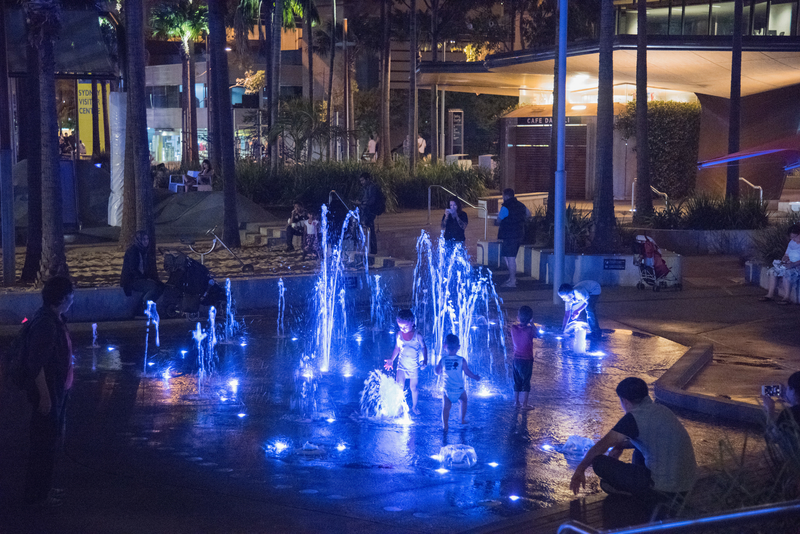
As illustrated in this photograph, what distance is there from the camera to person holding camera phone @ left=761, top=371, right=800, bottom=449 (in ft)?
16.7

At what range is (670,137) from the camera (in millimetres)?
30734

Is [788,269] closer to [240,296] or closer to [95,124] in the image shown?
[240,296]

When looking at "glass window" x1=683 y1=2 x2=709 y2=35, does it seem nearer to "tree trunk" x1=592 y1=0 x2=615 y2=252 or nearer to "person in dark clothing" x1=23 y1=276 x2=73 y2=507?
"tree trunk" x1=592 y1=0 x2=615 y2=252

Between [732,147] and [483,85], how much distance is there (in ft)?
49.3

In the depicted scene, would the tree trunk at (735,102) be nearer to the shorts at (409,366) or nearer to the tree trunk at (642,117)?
the tree trunk at (642,117)

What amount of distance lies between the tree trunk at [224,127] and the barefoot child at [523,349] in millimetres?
11762

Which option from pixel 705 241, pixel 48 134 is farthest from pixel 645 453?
pixel 705 241

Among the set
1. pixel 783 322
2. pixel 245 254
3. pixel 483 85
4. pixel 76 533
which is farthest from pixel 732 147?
pixel 76 533

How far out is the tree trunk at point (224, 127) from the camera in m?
18.8

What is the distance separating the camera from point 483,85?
35188 millimetres

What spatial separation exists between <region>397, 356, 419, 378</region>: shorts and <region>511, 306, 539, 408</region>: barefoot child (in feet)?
3.14

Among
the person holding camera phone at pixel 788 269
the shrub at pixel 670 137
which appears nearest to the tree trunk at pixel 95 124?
the shrub at pixel 670 137

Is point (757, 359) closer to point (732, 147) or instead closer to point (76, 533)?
point (76, 533)

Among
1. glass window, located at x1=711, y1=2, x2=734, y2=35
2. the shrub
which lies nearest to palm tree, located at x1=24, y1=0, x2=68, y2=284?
the shrub
